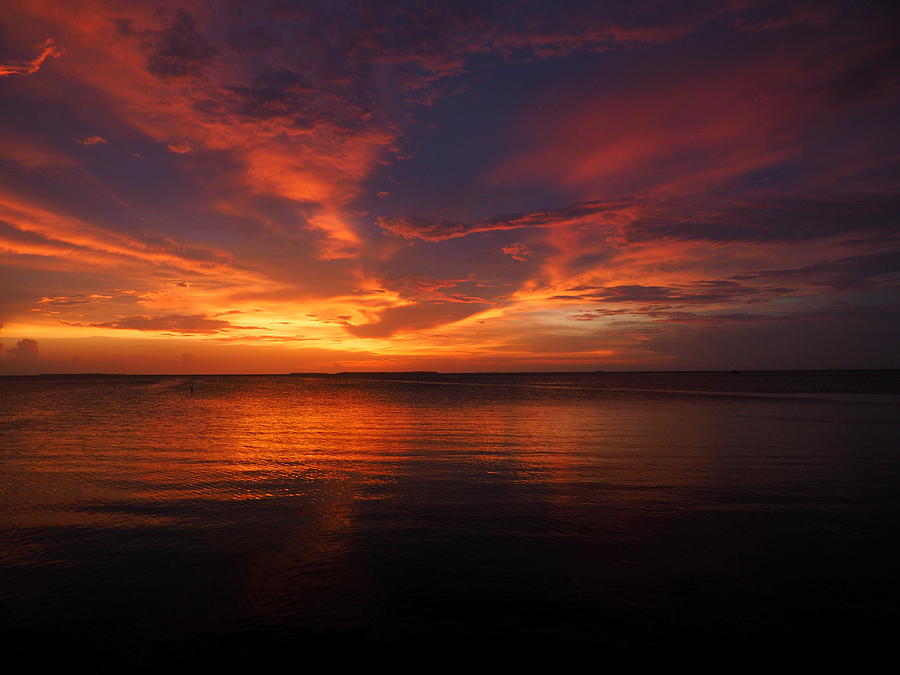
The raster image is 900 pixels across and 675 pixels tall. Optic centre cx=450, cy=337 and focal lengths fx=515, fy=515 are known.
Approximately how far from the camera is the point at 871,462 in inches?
929

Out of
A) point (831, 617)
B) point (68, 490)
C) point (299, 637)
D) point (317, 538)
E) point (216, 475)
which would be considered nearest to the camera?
point (299, 637)

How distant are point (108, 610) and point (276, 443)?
24.1 m

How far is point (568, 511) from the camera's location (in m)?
16.2

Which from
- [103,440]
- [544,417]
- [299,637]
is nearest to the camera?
[299,637]

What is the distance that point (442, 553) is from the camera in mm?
12695

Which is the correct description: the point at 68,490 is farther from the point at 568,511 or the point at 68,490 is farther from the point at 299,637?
the point at 568,511

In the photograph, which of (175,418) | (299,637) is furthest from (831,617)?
(175,418)

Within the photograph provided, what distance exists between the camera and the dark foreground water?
29.5 ft

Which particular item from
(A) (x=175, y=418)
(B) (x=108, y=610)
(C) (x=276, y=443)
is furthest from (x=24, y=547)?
(A) (x=175, y=418)

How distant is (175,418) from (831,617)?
2093 inches

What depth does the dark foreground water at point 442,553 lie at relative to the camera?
29.5ft

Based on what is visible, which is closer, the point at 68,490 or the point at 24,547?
the point at 24,547

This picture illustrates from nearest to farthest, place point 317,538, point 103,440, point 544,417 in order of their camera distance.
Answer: point 317,538, point 103,440, point 544,417

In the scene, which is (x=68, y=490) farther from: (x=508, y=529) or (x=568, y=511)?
(x=568, y=511)
